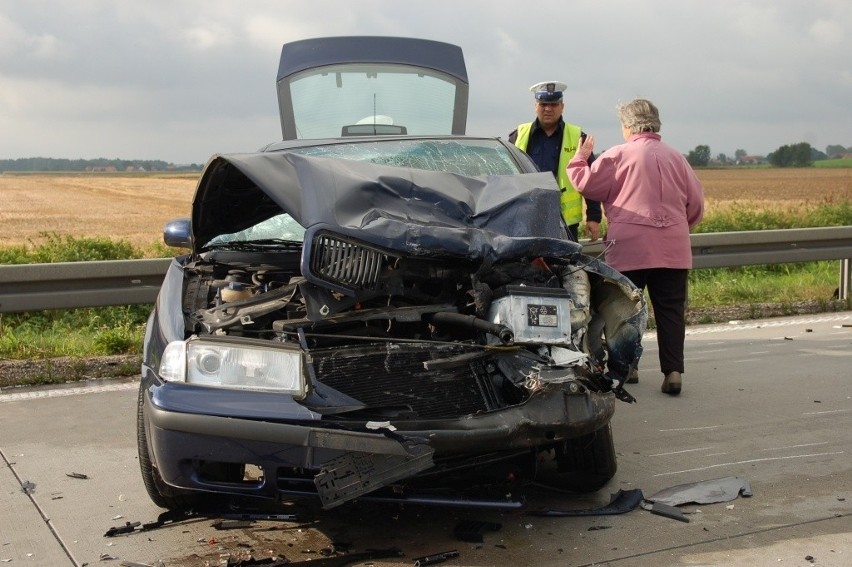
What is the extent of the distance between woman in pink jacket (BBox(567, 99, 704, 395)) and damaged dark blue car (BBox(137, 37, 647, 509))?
1.59m

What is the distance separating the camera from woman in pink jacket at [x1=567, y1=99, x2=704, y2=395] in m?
6.63

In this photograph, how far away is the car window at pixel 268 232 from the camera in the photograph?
5348 millimetres

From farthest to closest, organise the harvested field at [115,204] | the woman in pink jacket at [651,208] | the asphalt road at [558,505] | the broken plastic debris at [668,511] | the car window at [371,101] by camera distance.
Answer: the harvested field at [115,204] → the car window at [371,101] → the woman in pink jacket at [651,208] → the broken plastic debris at [668,511] → the asphalt road at [558,505]

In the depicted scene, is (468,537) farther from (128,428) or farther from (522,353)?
(128,428)

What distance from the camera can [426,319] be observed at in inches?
174

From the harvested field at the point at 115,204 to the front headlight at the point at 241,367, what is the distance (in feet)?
38.6

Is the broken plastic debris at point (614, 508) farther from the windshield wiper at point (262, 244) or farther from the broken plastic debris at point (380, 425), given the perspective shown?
the windshield wiper at point (262, 244)

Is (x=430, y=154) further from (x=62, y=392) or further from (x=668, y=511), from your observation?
(x=62, y=392)

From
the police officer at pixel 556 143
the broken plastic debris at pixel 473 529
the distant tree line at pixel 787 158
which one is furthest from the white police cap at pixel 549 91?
the distant tree line at pixel 787 158

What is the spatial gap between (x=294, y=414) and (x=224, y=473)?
1.59 ft

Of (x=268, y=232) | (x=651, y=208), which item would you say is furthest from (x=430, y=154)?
(x=651, y=208)

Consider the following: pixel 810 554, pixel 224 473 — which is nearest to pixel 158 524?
pixel 224 473

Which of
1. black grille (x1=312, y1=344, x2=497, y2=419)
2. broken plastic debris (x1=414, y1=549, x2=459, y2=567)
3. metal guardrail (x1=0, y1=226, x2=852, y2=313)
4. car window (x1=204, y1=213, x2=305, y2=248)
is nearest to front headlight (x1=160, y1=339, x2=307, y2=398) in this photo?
black grille (x1=312, y1=344, x2=497, y2=419)

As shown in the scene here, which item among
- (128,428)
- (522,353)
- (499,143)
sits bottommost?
(128,428)
